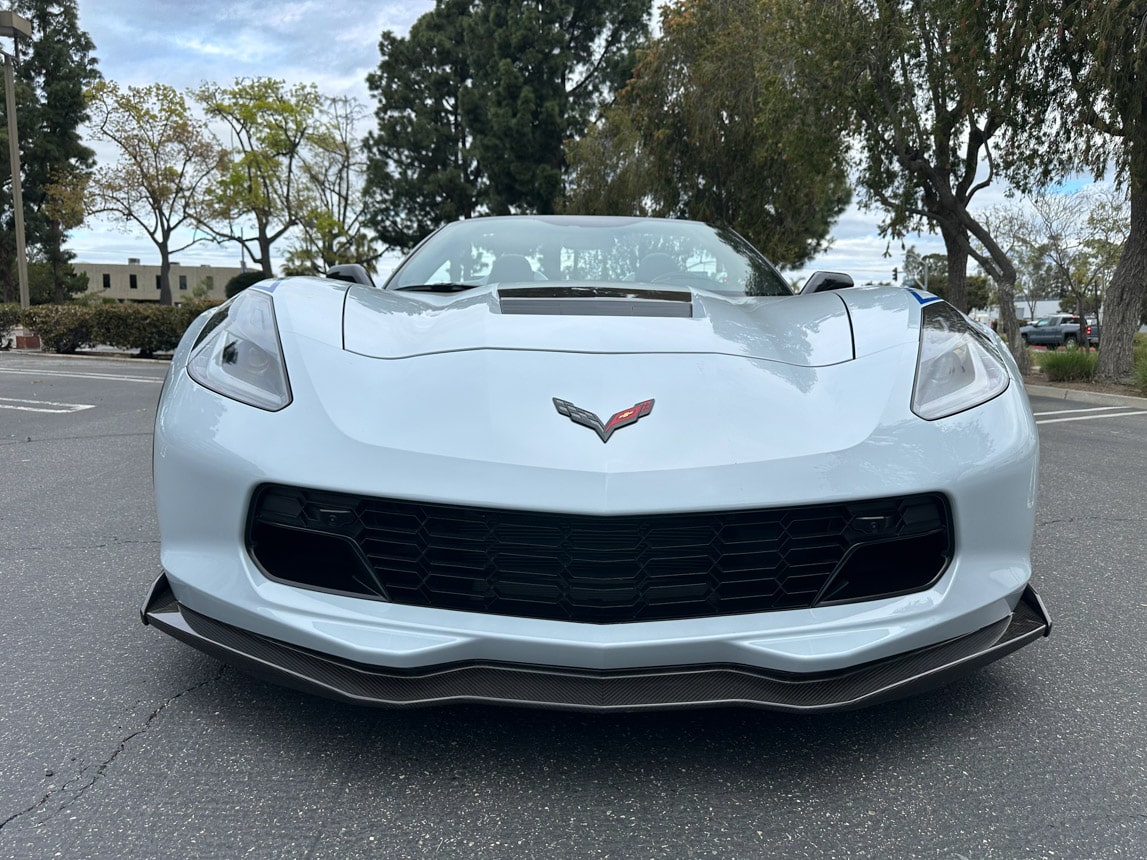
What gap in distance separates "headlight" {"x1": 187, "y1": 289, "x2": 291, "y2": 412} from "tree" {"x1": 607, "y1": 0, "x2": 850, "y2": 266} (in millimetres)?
12997

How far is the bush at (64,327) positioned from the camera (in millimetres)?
16922

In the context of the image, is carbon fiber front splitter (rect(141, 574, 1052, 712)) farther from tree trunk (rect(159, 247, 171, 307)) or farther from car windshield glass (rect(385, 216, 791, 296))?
tree trunk (rect(159, 247, 171, 307))

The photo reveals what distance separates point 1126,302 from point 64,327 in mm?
19548

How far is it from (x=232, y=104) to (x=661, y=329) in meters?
31.2

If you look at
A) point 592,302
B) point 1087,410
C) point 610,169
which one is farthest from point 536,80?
point 592,302

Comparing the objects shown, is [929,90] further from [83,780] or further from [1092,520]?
[83,780]

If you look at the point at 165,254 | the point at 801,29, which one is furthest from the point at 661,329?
the point at 165,254

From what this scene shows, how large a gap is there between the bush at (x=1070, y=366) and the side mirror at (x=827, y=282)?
11.7 metres

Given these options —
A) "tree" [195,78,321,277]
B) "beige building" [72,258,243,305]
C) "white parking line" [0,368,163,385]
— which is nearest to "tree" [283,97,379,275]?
"tree" [195,78,321,277]

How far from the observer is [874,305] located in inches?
83.8

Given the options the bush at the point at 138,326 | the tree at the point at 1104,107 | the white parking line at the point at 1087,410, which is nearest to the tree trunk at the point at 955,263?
the tree at the point at 1104,107

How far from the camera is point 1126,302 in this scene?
11.9m

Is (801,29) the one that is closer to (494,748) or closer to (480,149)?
(494,748)

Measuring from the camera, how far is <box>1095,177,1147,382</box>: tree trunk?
11.8m
